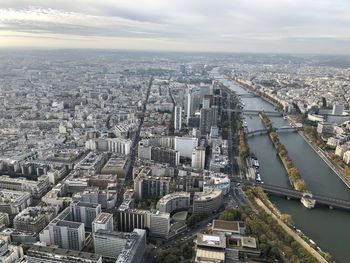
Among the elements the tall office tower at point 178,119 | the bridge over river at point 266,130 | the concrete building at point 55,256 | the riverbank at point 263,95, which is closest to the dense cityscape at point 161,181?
the concrete building at point 55,256

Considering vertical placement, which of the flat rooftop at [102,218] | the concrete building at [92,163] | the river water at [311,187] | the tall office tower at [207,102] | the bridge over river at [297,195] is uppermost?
the tall office tower at [207,102]

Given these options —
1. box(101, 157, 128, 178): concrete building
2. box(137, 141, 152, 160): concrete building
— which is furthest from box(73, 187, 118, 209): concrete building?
box(137, 141, 152, 160): concrete building

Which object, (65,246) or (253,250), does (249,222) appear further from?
(65,246)

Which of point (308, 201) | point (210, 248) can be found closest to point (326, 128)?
point (308, 201)

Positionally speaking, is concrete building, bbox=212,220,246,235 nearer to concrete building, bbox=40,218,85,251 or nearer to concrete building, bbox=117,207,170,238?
concrete building, bbox=117,207,170,238

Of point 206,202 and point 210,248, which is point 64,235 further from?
point 206,202

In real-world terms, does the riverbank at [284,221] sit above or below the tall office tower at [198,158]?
below

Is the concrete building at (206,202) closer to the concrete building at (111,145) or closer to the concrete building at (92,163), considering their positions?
the concrete building at (92,163)
